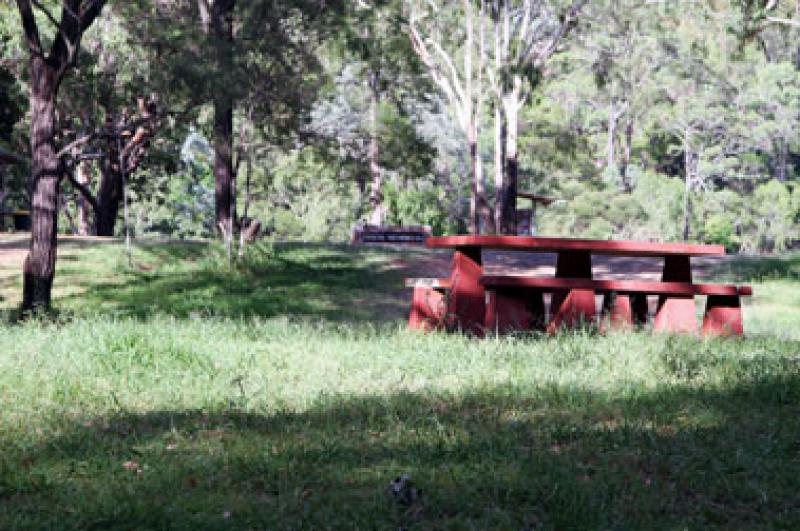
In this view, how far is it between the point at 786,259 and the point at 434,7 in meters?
14.3

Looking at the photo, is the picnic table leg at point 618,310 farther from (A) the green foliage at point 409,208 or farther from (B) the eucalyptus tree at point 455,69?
(A) the green foliage at point 409,208

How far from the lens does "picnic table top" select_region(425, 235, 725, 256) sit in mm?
7957

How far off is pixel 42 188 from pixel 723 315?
730cm

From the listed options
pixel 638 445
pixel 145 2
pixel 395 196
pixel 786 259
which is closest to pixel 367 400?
pixel 638 445

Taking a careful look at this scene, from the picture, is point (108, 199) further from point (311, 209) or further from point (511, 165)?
point (311, 209)

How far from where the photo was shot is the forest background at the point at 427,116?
20016mm

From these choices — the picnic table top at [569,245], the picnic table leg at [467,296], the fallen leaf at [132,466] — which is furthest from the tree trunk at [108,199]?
the fallen leaf at [132,466]

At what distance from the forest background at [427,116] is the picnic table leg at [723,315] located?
6744 millimetres

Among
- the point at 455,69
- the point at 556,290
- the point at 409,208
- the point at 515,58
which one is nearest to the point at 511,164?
the point at 515,58

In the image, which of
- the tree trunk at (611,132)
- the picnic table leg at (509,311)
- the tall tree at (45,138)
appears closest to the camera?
the picnic table leg at (509,311)

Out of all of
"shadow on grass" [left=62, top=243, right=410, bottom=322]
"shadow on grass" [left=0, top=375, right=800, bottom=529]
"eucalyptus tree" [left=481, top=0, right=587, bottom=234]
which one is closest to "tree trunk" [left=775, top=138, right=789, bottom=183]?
"eucalyptus tree" [left=481, top=0, right=587, bottom=234]

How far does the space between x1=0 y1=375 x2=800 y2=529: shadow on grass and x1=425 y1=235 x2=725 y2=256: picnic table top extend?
305cm

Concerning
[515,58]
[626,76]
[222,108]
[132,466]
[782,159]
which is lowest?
[132,466]

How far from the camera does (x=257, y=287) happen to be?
15.5 meters
